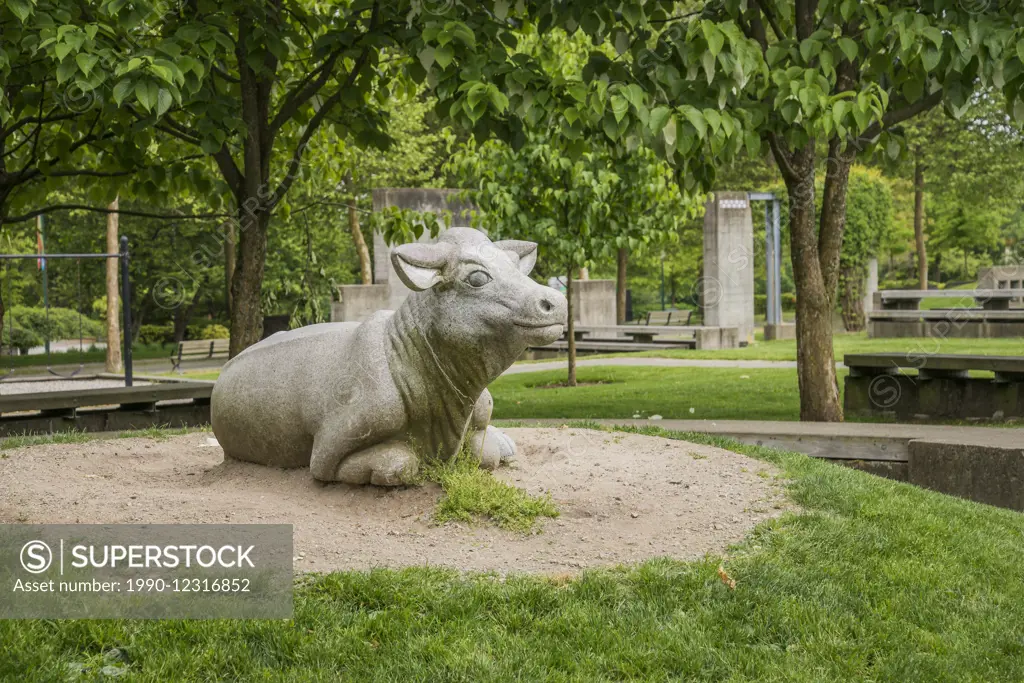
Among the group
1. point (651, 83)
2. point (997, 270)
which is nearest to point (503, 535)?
point (651, 83)

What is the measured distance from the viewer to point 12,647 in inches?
155

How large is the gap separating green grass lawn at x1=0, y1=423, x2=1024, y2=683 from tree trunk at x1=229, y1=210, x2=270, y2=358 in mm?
4835

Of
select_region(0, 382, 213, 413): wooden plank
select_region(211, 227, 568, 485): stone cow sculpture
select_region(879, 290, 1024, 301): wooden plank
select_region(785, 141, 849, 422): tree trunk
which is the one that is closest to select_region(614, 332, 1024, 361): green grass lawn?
select_region(879, 290, 1024, 301): wooden plank

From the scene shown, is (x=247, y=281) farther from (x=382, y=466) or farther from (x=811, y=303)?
(x=811, y=303)

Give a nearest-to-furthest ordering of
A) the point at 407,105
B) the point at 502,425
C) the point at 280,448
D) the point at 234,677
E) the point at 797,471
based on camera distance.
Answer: the point at 234,677
the point at 280,448
the point at 797,471
the point at 502,425
the point at 407,105

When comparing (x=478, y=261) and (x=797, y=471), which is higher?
(x=478, y=261)

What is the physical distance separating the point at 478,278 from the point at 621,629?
208 cm

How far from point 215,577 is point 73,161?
23.1 ft

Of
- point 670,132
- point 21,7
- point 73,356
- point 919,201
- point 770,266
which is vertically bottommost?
point 73,356

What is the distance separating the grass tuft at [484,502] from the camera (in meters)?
5.71

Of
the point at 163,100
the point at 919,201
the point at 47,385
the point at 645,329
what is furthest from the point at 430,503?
the point at 919,201

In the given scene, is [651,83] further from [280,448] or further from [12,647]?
[12,647]

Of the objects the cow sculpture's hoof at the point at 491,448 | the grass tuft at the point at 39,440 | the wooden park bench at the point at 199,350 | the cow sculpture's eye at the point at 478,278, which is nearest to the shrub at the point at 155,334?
the wooden park bench at the point at 199,350

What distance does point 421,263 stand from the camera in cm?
565
